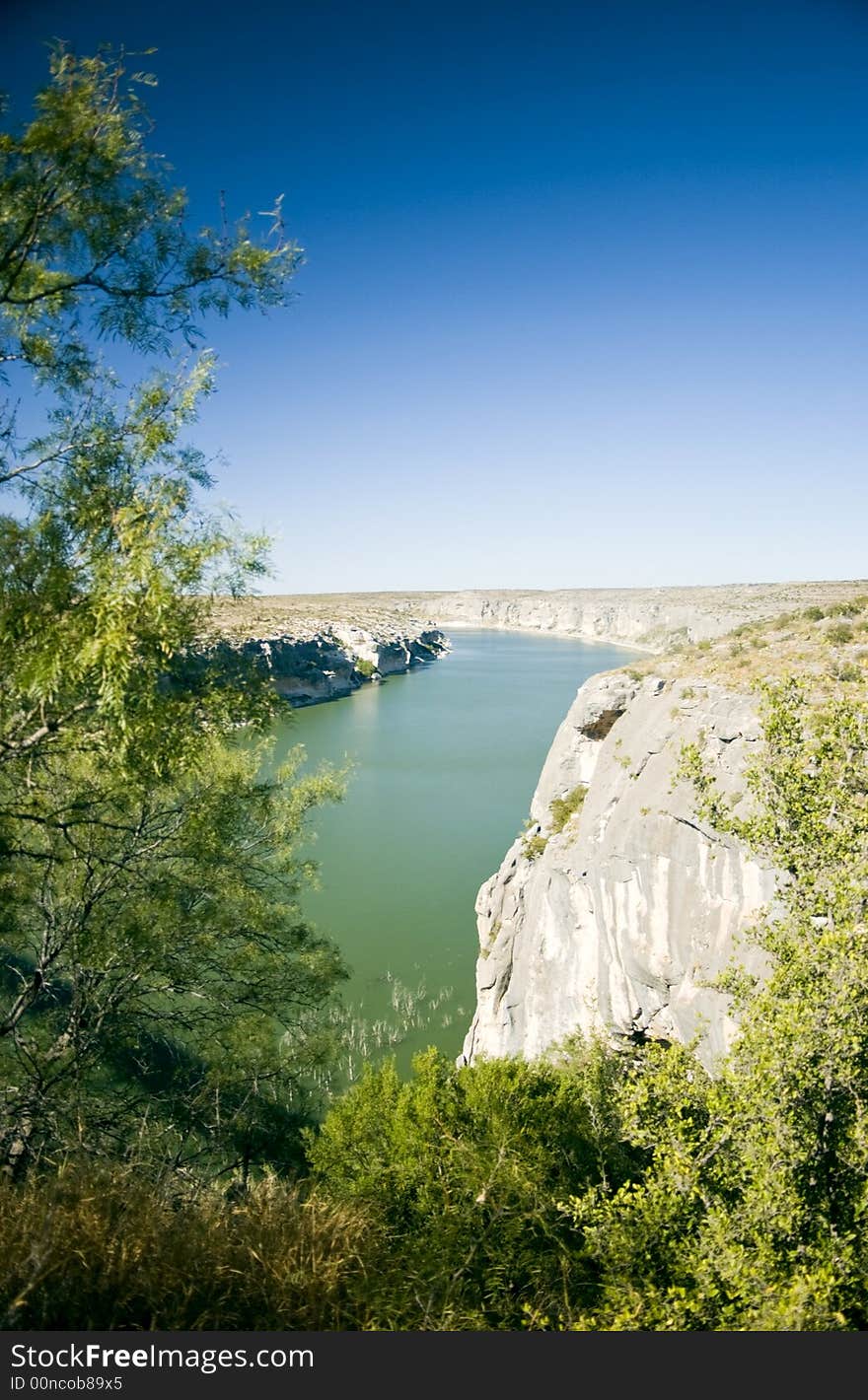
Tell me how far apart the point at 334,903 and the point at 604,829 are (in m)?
11.7

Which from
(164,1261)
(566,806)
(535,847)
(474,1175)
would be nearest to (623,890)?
(535,847)

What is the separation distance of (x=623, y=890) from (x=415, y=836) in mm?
17279

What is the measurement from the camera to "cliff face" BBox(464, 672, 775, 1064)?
1038cm

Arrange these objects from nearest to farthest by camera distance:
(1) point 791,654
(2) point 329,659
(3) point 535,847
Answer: (1) point 791,654 < (3) point 535,847 < (2) point 329,659

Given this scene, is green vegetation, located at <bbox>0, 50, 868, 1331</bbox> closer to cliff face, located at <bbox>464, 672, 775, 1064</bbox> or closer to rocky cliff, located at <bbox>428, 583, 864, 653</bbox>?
cliff face, located at <bbox>464, 672, 775, 1064</bbox>

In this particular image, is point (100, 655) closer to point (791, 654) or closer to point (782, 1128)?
point (782, 1128)

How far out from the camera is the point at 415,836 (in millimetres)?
28828

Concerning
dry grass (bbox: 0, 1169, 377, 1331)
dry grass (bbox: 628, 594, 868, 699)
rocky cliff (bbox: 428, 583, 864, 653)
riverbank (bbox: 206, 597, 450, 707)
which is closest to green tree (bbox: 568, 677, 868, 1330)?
dry grass (bbox: 0, 1169, 377, 1331)

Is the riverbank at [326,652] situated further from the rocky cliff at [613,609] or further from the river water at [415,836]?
the rocky cliff at [613,609]

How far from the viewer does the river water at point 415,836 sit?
16.9 metres

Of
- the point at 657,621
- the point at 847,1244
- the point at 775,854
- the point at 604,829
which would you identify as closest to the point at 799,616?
the point at 604,829

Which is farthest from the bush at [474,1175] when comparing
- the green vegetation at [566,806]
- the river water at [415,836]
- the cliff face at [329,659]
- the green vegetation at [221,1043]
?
the cliff face at [329,659]

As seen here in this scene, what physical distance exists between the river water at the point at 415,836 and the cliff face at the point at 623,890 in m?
1.92

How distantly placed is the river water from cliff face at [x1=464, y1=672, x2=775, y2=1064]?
1.92 m
